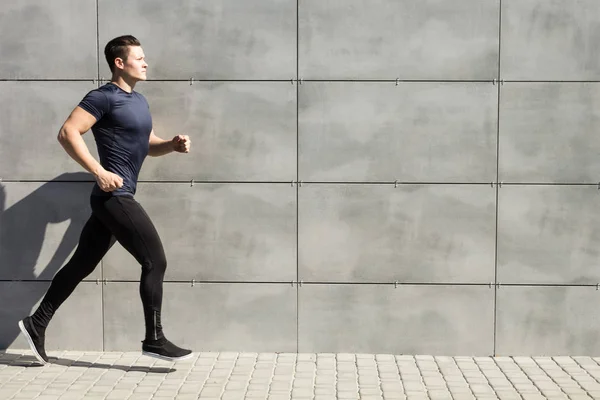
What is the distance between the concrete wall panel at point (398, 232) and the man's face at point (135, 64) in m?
1.42

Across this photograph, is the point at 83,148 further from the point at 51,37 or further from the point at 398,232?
the point at 398,232

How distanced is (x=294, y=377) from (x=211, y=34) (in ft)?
8.15

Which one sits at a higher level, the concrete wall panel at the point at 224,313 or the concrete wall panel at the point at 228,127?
the concrete wall panel at the point at 228,127

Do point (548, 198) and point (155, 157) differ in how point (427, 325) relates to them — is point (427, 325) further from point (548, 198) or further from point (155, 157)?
point (155, 157)

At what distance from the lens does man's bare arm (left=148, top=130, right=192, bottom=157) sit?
615 centimetres

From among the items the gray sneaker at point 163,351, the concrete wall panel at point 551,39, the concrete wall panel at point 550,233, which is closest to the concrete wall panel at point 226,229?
the gray sneaker at point 163,351

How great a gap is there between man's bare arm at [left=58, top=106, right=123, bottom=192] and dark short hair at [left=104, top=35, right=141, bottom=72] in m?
0.41

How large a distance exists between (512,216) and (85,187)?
3.10m

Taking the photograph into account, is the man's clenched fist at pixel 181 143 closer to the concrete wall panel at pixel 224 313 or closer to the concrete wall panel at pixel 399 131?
the concrete wall panel at pixel 399 131

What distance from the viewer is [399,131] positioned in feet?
21.2

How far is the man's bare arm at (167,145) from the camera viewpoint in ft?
20.2

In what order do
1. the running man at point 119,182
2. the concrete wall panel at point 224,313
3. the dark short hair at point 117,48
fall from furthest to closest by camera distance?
the concrete wall panel at point 224,313
the dark short hair at point 117,48
the running man at point 119,182

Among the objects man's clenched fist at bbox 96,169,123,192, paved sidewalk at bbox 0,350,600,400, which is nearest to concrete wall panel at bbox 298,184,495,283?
paved sidewalk at bbox 0,350,600,400

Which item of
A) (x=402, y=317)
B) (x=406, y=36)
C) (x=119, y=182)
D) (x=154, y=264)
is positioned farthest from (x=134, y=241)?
(x=406, y=36)
